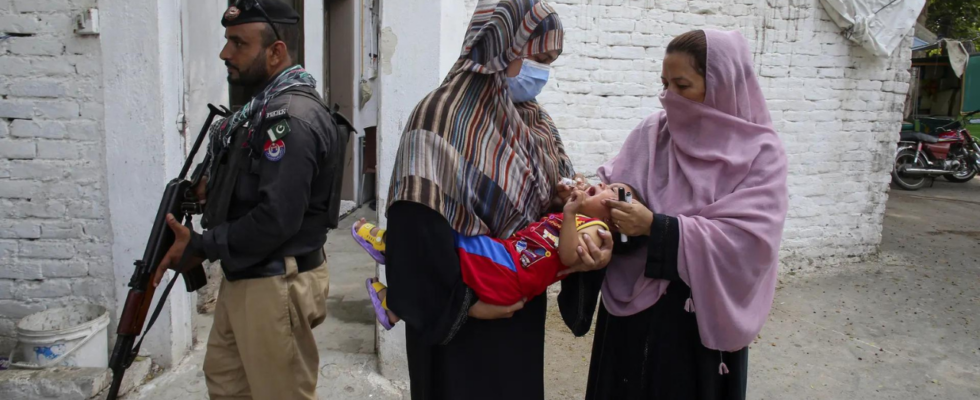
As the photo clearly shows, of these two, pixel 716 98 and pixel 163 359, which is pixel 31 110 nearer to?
pixel 163 359

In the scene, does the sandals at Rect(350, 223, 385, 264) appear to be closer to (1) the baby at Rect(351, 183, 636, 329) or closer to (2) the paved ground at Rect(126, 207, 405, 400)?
(1) the baby at Rect(351, 183, 636, 329)

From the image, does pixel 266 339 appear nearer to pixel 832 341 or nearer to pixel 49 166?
pixel 49 166

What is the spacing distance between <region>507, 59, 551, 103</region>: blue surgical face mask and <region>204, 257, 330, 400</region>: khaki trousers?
0.99 metres

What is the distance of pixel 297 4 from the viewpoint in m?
6.26

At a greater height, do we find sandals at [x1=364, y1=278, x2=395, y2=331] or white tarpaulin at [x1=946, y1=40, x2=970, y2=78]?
white tarpaulin at [x1=946, y1=40, x2=970, y2=78]

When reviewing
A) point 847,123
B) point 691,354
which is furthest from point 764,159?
point 847,123

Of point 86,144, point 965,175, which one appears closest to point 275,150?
point 86,144

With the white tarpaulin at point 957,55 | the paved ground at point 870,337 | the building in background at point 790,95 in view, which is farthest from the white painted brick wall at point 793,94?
the white tarpaulin at point 957,55

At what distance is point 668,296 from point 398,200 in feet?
2.73

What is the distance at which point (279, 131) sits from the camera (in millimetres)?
2045

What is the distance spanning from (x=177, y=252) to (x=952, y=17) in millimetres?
17639

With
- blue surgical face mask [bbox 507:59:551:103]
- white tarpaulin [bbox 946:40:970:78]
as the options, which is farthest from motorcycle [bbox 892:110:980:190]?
blue surgical face mask [bbox 507:59:551:103]

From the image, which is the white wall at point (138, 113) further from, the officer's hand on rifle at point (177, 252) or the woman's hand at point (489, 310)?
the woman's hand at point (489, 310)

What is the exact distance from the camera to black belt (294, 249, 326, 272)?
2299 millimetres
